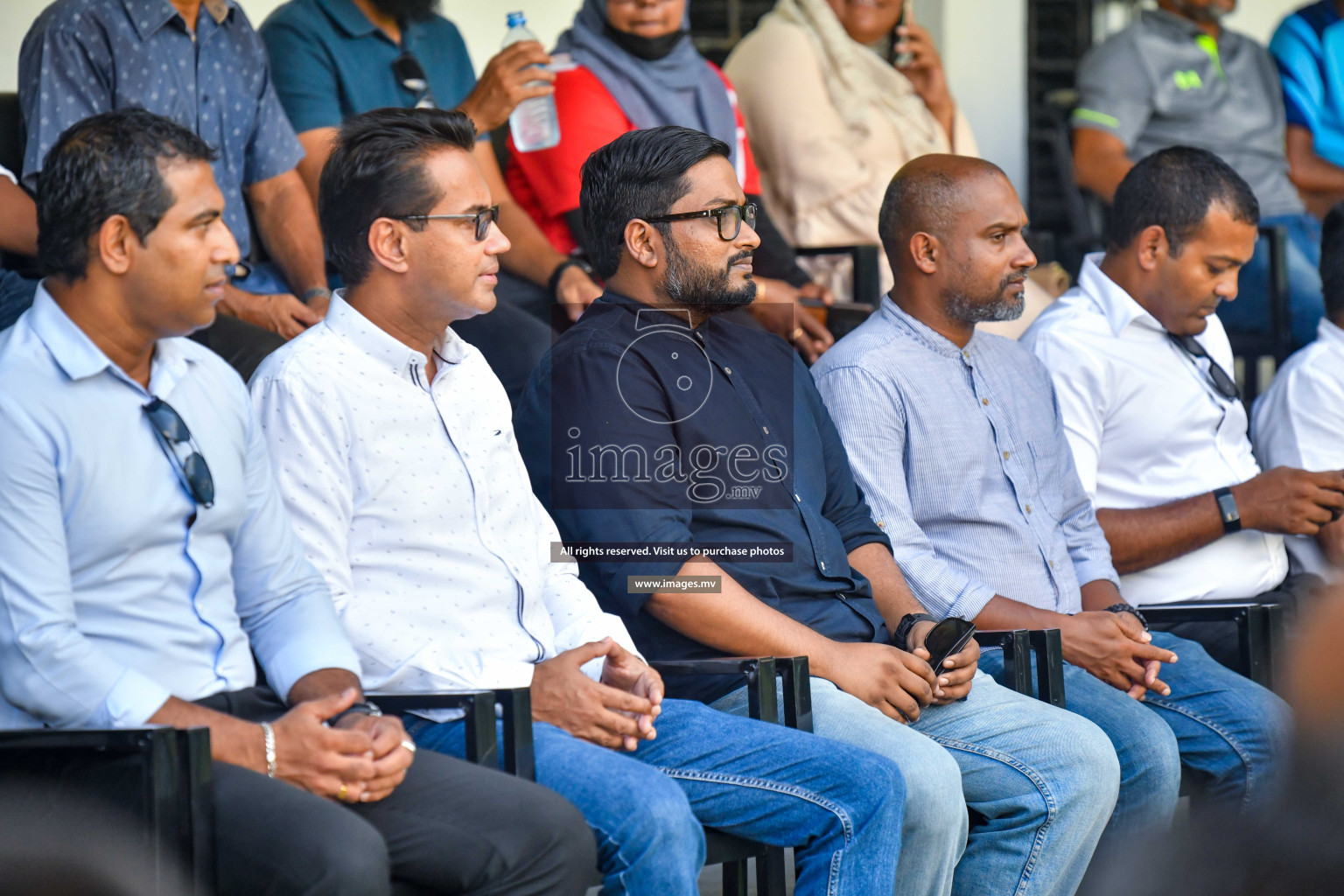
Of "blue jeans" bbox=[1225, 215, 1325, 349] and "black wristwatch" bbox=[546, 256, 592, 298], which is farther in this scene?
"blue jeans" bbox=[1225, 215, 1325, 349]

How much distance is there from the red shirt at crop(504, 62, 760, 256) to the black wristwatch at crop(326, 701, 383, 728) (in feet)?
6.96

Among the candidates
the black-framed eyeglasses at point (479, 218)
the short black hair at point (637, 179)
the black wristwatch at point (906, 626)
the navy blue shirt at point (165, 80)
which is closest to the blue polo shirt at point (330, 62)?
the navy blue shirt at point (165, 80)

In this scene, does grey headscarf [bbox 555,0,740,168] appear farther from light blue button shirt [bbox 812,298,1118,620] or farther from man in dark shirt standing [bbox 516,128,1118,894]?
man in dark shirt standing [bbox 516,128,1118,894]

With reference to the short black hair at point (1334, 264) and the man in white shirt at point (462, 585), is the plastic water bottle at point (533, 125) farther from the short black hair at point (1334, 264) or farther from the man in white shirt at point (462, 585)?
the short black hair at point (1334, 264)

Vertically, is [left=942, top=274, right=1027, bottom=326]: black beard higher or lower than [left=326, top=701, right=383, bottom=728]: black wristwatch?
higher

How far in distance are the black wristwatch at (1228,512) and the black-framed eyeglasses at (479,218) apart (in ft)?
6.00

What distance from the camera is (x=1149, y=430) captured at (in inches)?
145

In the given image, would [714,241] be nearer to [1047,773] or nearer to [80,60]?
[1047,773]

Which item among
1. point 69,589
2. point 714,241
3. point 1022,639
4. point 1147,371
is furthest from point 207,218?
point 1147,371

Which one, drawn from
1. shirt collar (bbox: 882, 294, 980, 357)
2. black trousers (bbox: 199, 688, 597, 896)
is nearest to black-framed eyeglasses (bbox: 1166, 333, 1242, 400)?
shirt collar (bbox: 882, 294, 980, 357)

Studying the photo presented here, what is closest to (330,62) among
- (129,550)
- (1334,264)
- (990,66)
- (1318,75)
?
(129,550)

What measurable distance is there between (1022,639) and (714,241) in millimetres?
920

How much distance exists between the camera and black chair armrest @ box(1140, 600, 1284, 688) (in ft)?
10.6

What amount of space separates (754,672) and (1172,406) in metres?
1.59
